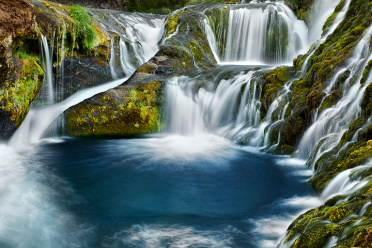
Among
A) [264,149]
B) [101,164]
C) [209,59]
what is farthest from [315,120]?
[209,59]

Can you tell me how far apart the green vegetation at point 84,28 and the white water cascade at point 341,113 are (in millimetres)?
8096

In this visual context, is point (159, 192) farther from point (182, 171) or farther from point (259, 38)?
point (259, 38)

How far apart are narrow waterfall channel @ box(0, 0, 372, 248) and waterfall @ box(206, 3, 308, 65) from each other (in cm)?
412

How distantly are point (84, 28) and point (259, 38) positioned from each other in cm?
841

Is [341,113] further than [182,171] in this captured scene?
No

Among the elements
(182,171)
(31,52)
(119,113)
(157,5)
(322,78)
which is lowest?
(182,171)

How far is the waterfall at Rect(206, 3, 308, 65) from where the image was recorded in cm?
1559

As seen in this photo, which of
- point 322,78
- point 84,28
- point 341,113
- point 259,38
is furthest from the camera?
point 259,38

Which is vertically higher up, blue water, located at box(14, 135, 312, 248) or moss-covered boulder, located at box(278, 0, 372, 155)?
moss-covered boulder, located at box(278, 0, 372, 155)

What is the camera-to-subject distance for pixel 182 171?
6801mm

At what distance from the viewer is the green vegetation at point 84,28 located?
11125 millimetres

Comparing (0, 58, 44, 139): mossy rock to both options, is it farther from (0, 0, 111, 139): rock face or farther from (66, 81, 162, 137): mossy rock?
(66, 81, 162, 137): mossy rock

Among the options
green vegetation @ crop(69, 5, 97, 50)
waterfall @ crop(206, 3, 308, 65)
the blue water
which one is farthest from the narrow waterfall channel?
waterfall @ crop(206, 3, 308, 65)

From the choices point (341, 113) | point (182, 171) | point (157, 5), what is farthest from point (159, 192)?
point (157, 5)
